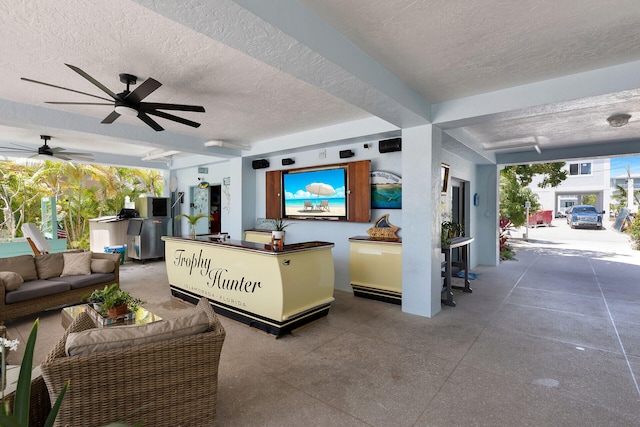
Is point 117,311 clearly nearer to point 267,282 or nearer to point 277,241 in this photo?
point 267,282

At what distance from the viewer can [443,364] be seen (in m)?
2.89

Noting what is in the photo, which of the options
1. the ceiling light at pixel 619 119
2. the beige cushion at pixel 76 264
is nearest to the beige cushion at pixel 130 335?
the beige cushion at pixel 76 264

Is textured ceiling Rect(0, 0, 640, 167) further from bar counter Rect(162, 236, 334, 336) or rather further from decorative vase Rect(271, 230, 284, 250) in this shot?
bar counter Rect(162, 236, 334, 336)

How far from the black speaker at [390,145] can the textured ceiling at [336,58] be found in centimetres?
34

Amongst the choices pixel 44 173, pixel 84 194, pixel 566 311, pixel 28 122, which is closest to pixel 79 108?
pixel 28 122

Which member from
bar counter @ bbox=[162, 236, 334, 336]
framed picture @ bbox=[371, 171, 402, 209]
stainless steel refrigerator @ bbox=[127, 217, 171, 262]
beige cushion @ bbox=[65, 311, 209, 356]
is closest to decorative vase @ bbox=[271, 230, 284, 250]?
bar counter @ bbox=[162, 236, 334, 336]

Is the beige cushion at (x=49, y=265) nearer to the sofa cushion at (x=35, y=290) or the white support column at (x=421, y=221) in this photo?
the sofa cushion at (x=35, y=290)

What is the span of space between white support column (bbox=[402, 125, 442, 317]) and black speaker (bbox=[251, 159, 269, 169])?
350 centimetres

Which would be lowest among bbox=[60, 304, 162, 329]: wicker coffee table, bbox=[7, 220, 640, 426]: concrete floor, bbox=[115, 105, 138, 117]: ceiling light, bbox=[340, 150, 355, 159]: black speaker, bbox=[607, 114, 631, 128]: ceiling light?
bbox=[7, 220, 640, 426]: concrete floor

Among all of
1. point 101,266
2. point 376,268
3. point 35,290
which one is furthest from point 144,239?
point 376,268

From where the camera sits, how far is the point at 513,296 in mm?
5070

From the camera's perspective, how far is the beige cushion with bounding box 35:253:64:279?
4488mm

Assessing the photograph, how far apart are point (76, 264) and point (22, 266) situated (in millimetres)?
602

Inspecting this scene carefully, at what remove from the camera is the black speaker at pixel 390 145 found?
4802 mm
